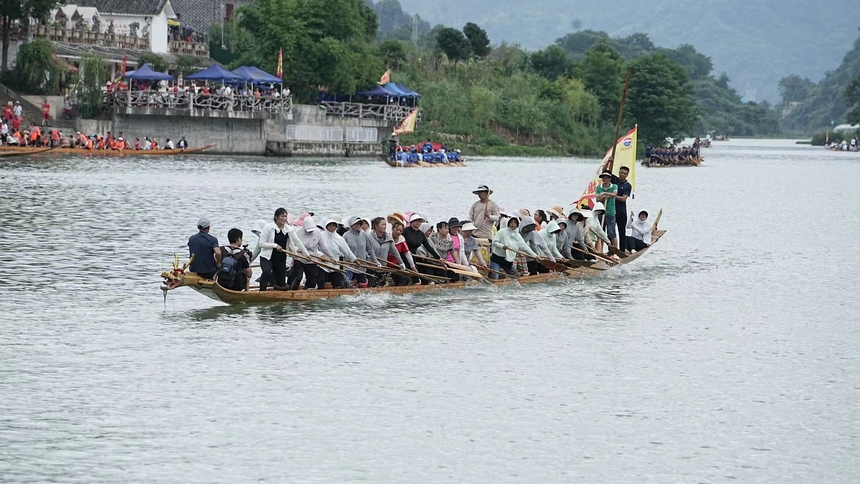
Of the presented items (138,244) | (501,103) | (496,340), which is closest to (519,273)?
(496,340)

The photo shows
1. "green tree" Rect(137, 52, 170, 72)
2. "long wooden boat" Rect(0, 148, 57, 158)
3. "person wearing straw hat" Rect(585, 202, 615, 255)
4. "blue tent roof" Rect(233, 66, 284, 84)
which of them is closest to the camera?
"person wearing straw hat" Rect(585, 202, 615, 255)

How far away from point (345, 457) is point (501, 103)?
305 ft

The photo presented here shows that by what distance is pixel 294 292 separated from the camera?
22.7m

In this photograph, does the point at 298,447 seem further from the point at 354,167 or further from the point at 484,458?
the point at 354,167

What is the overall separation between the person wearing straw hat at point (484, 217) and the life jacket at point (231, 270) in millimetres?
6269

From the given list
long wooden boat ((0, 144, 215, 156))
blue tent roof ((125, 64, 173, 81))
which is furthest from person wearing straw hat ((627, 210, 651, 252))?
blue tent roof ((125, 64, 173, 81))

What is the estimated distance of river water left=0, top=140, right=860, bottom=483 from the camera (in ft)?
47.7

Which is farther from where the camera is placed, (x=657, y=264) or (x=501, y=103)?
(x=501, y=103)

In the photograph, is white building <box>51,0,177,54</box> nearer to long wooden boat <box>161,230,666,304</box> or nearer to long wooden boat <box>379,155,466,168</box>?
long wooden boat <box>379,155,466,168</box>

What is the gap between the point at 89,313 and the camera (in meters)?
22.5

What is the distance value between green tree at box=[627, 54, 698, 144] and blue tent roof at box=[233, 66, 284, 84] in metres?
45.1

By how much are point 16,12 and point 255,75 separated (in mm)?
13545

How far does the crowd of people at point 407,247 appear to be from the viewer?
22.0m

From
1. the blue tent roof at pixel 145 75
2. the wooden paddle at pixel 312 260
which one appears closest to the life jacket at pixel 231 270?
the wooden paddle at pixel 312 260
